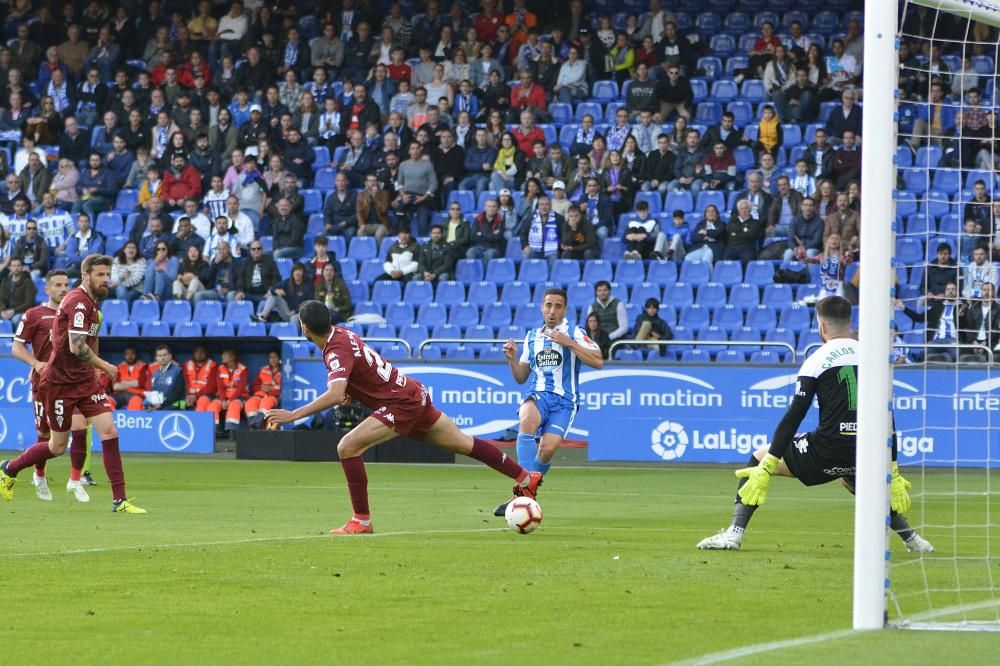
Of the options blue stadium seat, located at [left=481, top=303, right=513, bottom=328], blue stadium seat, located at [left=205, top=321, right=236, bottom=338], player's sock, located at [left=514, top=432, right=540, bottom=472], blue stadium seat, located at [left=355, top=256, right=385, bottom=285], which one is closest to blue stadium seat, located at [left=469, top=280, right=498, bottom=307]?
blue stadium seat, located at [left=481, top=303, right=513, bottom=328]

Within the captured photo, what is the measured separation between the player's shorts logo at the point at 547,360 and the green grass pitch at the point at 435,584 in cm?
133

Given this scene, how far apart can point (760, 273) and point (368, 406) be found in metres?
14.7

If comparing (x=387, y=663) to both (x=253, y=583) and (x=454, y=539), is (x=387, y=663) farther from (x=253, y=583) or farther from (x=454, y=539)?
(x=454, y=539)

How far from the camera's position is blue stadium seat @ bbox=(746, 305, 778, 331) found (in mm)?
24875

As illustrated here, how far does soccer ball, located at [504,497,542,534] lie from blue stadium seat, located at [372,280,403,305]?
50.6ft

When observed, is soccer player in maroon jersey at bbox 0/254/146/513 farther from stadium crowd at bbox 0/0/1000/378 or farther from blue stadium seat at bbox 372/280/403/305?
blue stadium seat at bbox 372/280/403/305

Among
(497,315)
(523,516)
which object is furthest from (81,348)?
(497,315)

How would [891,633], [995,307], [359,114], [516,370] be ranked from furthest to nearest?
1. [359,114]
2. [995,307]
3. [516,370]
4. [891,633]

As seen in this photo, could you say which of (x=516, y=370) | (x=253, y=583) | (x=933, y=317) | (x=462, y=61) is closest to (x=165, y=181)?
(x=462, y=61)

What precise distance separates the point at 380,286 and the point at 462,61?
5.82 m

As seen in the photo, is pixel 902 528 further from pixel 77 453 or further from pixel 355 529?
pixel 77 453

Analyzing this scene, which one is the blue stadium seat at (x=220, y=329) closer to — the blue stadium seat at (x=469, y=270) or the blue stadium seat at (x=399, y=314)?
the blue stadium seat at (x=399, y=314)

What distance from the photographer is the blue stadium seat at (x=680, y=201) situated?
27.0 metres

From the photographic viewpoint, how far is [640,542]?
1116cm
